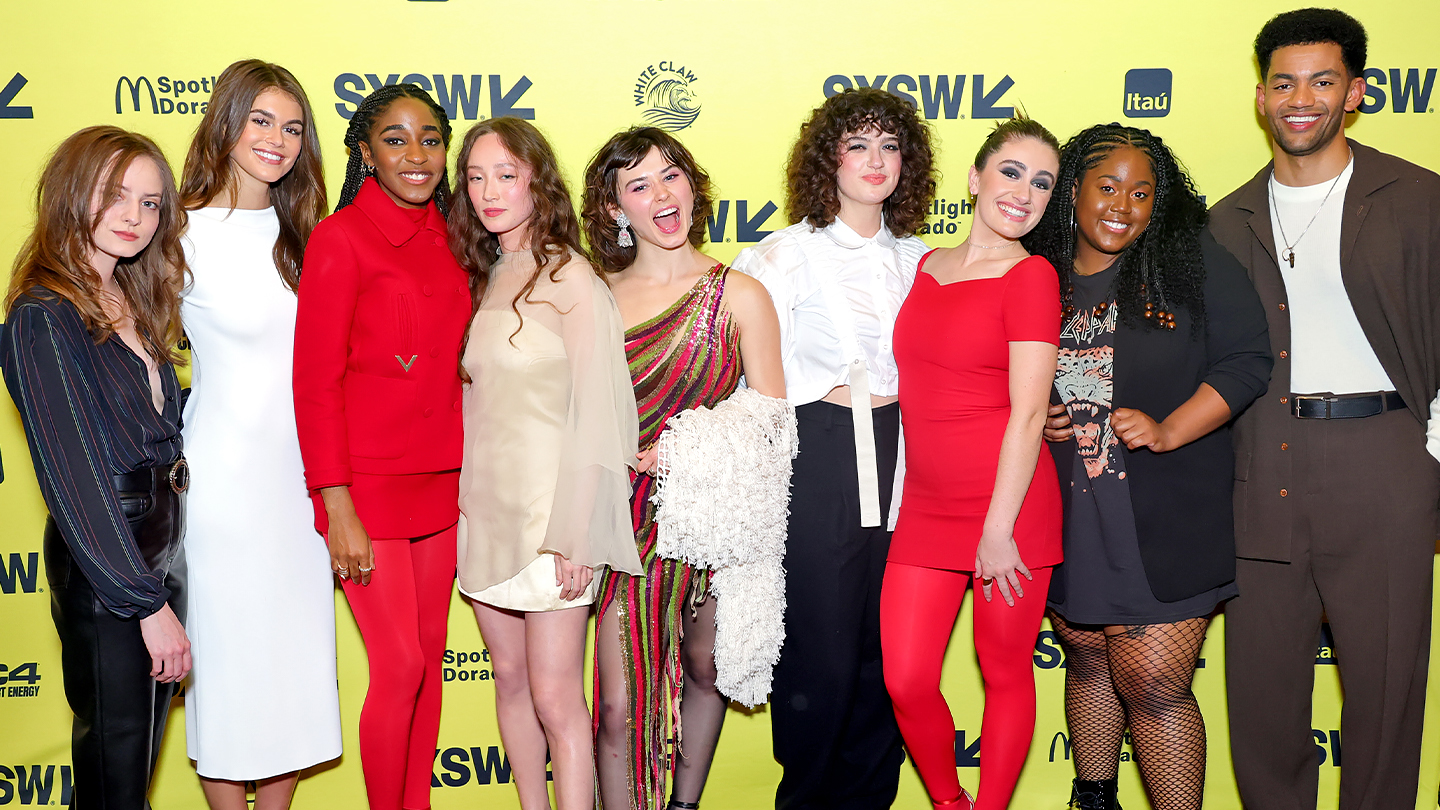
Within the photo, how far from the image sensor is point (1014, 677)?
2.65 m

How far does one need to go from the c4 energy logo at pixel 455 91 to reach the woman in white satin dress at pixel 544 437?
85 cm

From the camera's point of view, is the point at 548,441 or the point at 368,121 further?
the point at 368,121

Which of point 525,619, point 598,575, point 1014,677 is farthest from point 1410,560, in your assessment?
point 525,619

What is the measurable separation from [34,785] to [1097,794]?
3615mm

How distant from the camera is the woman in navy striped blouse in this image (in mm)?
2092

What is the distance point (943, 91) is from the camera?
3.47 m

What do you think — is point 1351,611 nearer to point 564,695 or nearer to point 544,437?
point 564,695

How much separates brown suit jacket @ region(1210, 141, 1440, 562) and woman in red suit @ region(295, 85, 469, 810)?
228 centimetres

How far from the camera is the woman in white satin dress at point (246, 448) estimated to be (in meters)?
2.57

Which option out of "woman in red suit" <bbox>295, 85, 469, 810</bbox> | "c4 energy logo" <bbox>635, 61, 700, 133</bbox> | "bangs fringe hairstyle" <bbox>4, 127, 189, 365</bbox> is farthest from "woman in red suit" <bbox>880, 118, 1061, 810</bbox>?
"bangs fringe hairstyle" <bbox>4, 127, 189, 365</bbox>

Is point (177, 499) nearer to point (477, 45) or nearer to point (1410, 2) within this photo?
point (477, 45)

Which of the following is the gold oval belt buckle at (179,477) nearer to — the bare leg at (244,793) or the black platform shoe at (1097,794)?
the bare leg at (244,793)

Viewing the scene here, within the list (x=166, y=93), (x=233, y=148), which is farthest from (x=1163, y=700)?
(x=166, y=93)

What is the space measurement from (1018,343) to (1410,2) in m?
2.29
